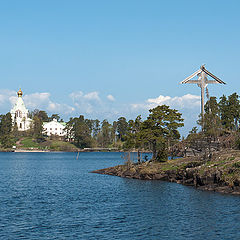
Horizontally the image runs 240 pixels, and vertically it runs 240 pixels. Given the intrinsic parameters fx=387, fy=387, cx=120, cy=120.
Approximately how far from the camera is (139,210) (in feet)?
149

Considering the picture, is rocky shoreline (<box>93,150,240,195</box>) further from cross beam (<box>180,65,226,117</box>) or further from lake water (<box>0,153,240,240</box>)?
cross beam (<box>180,65,226,117</box>)

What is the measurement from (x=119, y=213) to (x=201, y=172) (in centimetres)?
2393

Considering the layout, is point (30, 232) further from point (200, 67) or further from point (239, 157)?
point (200, 67)

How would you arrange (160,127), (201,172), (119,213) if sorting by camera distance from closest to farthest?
(119,213) < (201,172) < (160,127)

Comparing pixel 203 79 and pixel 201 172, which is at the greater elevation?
pixel 203 79

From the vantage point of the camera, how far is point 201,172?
208 ft

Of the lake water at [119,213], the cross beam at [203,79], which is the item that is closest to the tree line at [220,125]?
the cross beam at [203,79]

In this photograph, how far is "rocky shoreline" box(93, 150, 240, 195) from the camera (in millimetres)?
57219

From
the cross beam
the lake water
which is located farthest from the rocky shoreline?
the cross beam

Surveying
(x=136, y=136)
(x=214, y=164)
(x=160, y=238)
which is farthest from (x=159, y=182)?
(x=160, y=238)

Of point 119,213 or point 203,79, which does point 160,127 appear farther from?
point 119,213

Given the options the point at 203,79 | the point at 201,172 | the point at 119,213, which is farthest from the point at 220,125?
the point at 119,213

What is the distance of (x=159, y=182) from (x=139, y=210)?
26176 mm

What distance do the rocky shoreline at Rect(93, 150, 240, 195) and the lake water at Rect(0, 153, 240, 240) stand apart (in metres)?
2.74
